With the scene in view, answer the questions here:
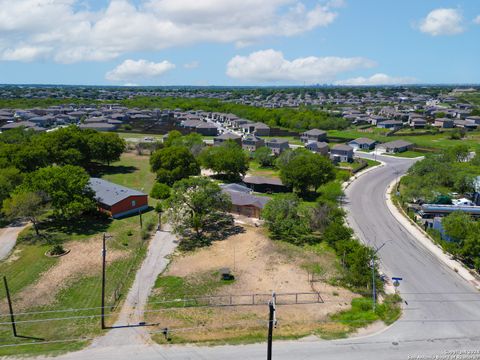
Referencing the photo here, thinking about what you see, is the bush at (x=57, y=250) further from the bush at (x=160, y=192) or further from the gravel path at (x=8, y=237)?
the bush at (x=160, y=192)

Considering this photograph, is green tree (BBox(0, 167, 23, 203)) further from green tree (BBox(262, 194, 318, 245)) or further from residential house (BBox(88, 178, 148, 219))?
green tree (BBox(262, 194, 318, 245))

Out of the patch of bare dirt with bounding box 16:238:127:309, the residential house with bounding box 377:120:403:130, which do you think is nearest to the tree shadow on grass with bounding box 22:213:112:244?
the patch of bare dirt with bounding box 16:238:127:309

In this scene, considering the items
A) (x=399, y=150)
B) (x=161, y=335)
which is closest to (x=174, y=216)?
(x=161, y=335)

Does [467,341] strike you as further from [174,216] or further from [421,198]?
[421,198]

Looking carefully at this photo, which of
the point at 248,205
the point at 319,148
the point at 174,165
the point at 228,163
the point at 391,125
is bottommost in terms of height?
the point at 248,205

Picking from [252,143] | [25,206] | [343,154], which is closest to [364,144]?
[343,154]

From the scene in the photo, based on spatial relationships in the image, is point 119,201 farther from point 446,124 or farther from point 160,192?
point 446,124

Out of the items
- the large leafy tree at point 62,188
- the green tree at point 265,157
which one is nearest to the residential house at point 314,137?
the green tree at point 265,157
